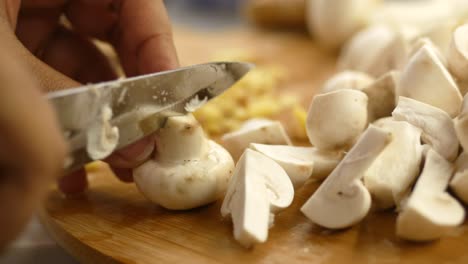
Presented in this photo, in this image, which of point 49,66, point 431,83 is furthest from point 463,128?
point 49,66

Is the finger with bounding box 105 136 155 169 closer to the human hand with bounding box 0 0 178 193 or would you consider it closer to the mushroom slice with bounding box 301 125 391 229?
the human hand with bounding box 0 0 178 193

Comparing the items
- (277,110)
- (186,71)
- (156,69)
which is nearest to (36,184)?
(186,71)

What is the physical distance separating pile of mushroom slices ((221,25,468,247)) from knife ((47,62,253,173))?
18 centimetres

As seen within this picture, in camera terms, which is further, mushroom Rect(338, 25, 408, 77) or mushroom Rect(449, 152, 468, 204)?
mushroom Rect(338, 25, 408, 77)

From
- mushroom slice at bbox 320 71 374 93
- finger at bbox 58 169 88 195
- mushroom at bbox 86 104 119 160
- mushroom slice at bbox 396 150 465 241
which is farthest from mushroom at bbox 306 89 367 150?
finger at bbox 58 169 88 195

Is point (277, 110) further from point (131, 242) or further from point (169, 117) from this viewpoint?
point (131, 242)

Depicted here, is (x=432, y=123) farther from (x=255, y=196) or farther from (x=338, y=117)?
(x=255, y=196)

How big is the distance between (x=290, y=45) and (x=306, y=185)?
1.55 metres

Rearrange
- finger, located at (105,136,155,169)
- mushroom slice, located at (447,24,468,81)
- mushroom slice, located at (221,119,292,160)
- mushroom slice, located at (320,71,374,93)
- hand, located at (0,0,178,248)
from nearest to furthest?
hand, located at (0,0,178,248), finger, located at (105,136,155,169), mushroom slice, located at (447,24,468,81), mushroom slice, located at (221,119,292,160), mushroom slice, located at (320,71,374,93)

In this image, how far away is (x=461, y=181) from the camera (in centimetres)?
125

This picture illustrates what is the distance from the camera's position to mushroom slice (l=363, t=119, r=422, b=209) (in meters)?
1.29

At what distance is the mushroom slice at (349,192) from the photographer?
47.6 inches

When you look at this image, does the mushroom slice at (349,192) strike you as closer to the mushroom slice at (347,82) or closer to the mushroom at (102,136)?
the mushroom at (102,136)

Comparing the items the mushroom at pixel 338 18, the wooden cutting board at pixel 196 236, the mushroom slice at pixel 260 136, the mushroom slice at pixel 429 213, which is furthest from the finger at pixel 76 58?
the mushroom at pixel 338 18
